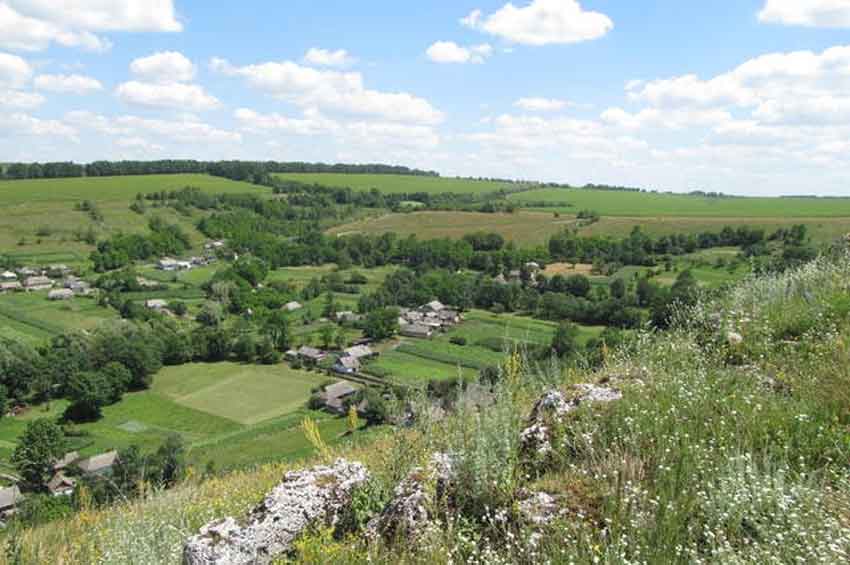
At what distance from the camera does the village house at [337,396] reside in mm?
46625

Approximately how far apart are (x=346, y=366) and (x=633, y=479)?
53646 millimetres

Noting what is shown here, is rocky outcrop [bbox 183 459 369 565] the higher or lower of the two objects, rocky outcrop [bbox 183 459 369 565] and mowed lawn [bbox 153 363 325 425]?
the higher

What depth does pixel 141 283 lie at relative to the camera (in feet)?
287

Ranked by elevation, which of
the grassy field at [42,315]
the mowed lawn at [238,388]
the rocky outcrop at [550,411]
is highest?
the rocky outcrop at [550,411]

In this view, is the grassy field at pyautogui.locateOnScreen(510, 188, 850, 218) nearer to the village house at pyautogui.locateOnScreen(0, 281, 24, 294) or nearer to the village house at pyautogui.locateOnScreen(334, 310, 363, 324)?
the village house at pyautogui.locateOnScreen(334, 310, 363, 324)

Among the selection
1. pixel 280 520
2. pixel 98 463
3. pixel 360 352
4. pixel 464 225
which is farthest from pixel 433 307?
pixel 280 520

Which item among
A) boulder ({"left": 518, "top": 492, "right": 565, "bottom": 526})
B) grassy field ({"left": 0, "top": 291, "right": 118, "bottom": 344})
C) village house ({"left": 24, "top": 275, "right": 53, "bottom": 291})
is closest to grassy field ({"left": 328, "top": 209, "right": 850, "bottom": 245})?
village house ({"left": 24, "top": 275, "right": 53, "bottom": 291})

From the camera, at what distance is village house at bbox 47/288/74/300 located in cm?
7688

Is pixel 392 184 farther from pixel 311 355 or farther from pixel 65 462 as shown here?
pixel 65 462

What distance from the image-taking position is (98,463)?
3697cm

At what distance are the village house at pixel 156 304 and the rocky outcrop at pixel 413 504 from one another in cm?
7842

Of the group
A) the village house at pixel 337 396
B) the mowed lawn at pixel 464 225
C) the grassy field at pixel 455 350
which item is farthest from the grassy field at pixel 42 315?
the mowed lawn at pixel 464 225

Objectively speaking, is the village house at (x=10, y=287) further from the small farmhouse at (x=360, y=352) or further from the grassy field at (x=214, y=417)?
the small farmhouse at (x=360, y=352)

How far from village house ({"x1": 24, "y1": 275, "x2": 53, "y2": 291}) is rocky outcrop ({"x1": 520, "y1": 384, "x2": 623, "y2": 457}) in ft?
306
